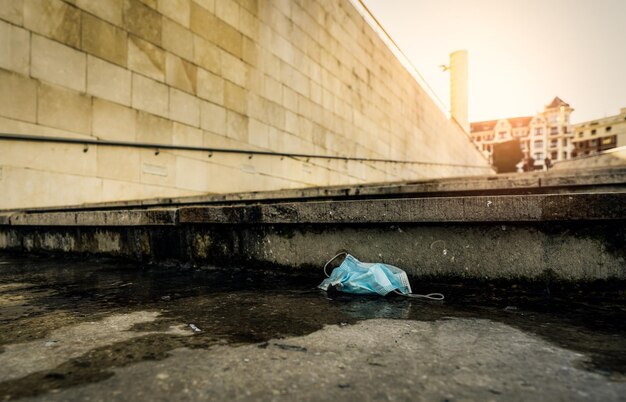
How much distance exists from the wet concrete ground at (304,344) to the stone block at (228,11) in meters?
7.22

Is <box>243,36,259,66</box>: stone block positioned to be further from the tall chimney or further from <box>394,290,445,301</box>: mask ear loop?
the tall chimney

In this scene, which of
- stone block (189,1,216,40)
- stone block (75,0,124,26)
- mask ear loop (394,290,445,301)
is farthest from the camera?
stone block (189,1,216,40)

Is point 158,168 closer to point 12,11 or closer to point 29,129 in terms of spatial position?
point 29,129

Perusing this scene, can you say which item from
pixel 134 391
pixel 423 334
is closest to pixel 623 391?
pixel 423 334

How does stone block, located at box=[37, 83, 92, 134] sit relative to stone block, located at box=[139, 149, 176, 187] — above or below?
above

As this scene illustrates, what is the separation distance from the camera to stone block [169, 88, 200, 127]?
277 inches

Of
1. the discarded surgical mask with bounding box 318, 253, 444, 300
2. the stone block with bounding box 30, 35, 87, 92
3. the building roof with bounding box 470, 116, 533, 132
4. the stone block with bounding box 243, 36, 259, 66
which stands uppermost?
the building roof with bounding box 470, 116, 533, 132

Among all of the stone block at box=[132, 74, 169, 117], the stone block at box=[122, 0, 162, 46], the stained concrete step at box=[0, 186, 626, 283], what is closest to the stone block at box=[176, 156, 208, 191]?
the stone block at box=[132, 74, 169, 117]

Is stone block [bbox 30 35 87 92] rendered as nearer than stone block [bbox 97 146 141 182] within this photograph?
Yes

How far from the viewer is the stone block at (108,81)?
19.3 feet

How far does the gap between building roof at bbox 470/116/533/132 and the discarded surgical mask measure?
87355 millimetres

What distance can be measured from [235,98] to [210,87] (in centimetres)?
70

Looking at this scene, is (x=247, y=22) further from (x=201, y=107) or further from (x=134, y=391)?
(x=134, y=391)

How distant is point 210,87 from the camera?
777 centimetres
